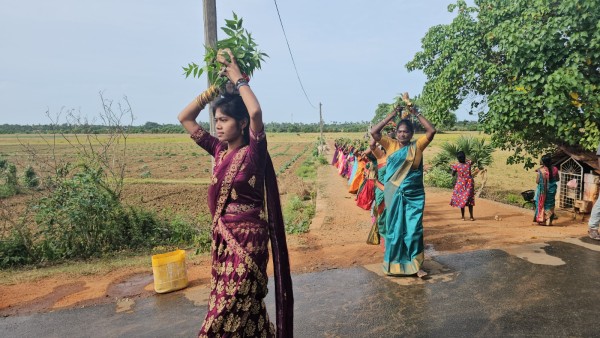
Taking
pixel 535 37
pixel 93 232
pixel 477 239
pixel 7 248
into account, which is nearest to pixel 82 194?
pixel 93 232

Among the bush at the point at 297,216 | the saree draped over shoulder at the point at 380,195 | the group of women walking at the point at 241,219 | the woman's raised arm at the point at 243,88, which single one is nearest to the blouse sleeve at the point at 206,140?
the group of women walking at the point at 241,219

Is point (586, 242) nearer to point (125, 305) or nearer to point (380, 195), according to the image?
point (380, 195)

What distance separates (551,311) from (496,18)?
656cm

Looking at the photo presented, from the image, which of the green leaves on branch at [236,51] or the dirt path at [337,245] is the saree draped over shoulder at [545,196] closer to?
the dirt path at [337,245]

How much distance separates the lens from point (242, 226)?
238 centimetres

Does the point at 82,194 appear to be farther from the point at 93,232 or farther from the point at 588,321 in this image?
the point at 588,321

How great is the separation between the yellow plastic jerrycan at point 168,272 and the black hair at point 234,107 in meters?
2.79

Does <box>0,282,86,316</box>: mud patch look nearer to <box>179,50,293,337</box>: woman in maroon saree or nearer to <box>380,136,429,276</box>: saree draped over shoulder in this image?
<box>179,50,293,337</box>: woman in maroon saree

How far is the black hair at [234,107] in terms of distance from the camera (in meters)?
2.41

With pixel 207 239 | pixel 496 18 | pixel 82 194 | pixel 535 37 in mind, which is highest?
pixel 496 18

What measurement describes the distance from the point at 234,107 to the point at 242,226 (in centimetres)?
72

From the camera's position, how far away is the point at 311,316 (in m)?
3.84

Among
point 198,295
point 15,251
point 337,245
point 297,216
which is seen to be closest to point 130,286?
point 198,295

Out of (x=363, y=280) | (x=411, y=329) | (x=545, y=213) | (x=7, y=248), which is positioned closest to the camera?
(x=411, y=329)
